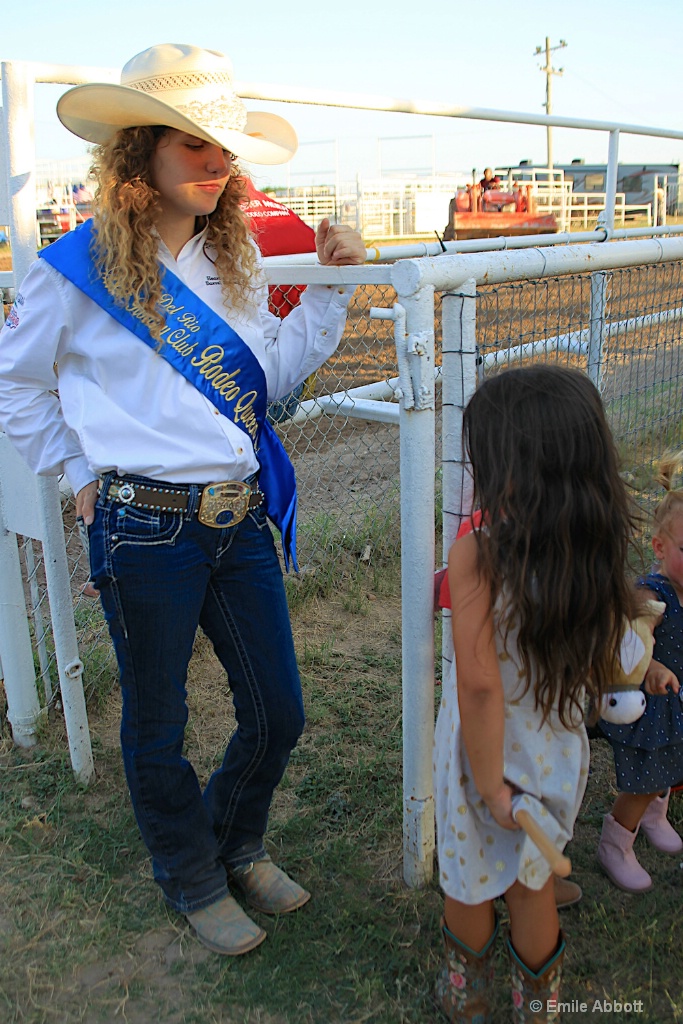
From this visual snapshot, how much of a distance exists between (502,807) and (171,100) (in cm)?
147

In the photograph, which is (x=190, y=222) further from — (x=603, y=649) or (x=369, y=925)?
(x=369, y=925)

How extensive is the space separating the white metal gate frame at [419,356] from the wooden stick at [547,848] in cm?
55

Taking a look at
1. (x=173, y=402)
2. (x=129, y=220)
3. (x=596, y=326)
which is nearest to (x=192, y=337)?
(x=173, y=402)

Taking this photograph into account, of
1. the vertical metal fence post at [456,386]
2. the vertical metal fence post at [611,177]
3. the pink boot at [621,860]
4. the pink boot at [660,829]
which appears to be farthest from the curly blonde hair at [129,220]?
the vertical metal fence post at [611,177]

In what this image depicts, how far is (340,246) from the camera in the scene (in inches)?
76.0

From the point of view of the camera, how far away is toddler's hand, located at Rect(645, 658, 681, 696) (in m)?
1.92

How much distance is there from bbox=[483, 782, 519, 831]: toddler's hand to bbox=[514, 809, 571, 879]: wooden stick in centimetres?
10

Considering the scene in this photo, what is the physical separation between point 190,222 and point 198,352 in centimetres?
31

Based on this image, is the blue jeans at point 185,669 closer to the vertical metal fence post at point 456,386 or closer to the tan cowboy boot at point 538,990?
the vertical metal fence post at point 456,386

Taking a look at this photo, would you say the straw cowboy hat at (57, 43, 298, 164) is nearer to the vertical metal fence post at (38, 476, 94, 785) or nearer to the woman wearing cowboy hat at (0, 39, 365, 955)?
the woman wearing cowboy hat at (0, 39, 365, 955)

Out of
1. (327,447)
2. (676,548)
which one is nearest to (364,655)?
(676,548)

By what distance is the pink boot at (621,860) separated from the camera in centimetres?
212

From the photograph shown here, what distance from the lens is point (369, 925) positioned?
80.6 inches

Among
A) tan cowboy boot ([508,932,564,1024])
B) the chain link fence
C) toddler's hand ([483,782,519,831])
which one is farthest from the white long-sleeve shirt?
tan cowboy boot ([508,932,564,1024])
